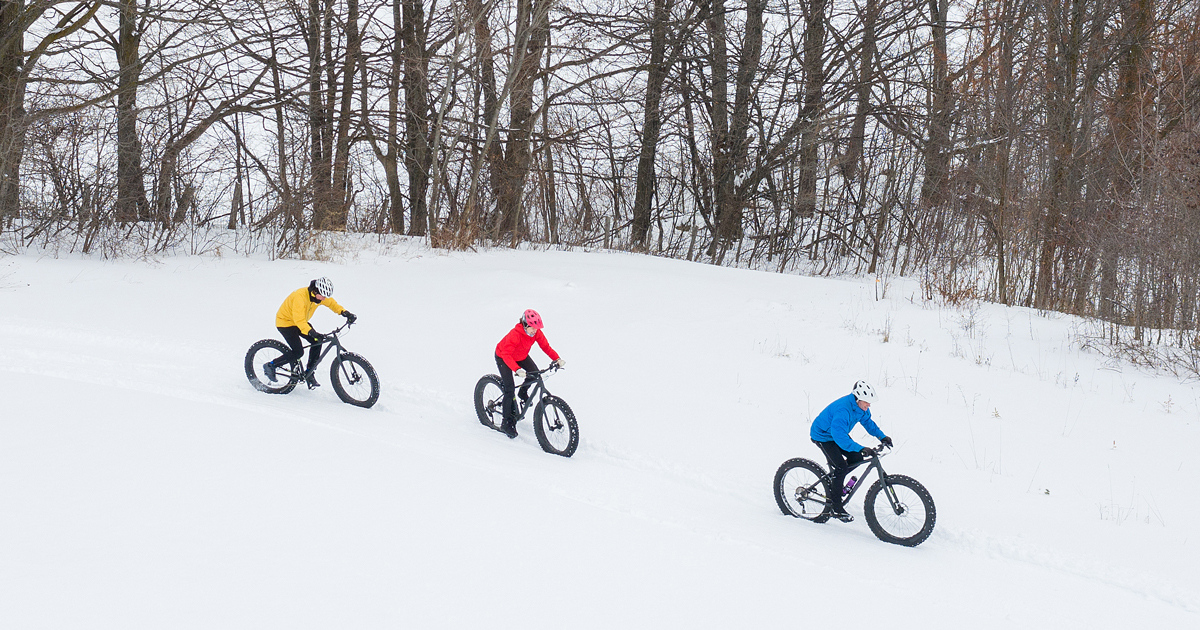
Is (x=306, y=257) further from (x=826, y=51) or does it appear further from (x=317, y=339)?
(x=826, y=51)

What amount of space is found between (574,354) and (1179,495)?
7317 millimetres

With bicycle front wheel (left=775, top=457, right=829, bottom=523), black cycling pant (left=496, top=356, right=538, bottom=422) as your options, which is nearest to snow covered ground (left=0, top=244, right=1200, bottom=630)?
bicycle front wheel (left=775, top=457, right=829, bottom=523)

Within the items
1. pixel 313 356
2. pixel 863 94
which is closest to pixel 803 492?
pixel 313 356

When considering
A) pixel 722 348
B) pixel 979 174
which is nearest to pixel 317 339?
pixel 722 348

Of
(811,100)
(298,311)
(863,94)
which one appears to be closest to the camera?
(298,311)

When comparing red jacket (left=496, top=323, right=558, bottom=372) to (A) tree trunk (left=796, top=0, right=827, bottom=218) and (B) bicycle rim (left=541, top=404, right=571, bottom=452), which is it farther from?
(A) tree trunk (left=796, top=0, right=827, bottom=218)

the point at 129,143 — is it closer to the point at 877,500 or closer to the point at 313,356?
the point at 313,356

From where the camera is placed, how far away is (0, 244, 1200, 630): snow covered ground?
185 inches

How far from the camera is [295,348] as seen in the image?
912cm

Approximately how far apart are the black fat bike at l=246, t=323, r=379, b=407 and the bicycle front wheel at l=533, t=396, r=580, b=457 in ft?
7.32

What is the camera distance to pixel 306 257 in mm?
17250

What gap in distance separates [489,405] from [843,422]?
4143 mm

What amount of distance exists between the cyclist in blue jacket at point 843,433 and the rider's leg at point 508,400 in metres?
3.42

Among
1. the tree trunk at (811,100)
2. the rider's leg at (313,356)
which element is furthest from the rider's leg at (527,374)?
the tree trunk at (811,100)
